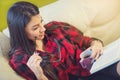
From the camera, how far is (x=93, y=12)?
165 cm

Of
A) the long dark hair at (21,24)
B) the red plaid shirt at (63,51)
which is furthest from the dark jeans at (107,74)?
the long dark hair at (21,24)

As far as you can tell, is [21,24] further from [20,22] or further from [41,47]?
[41,47]

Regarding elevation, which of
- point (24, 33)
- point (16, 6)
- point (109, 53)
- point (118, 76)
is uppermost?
point (16, 6)

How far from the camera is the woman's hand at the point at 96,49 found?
126 centimetres

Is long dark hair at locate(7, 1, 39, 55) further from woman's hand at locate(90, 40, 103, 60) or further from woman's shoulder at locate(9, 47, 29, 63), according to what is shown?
woman's hand at locate(90, 40, 103, 60)

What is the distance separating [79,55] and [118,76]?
9.6 inches

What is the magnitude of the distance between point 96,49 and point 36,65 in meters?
0.33

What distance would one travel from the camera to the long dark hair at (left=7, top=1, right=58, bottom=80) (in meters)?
1.22

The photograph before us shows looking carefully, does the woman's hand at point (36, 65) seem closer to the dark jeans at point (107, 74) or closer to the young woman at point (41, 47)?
the young woman at point (41, 47)

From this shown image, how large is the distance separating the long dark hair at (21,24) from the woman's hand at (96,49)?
0.75 ft

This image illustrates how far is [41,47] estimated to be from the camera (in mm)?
1323

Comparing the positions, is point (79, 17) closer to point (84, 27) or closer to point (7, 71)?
point (84, 27)

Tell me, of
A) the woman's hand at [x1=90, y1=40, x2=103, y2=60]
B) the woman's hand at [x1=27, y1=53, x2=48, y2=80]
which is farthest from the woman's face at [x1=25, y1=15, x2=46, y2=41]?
the woman's hand at [x1=90, y1=40, x2=103, y2=60]

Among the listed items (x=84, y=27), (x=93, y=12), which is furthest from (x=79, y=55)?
(x=93, y=12)
